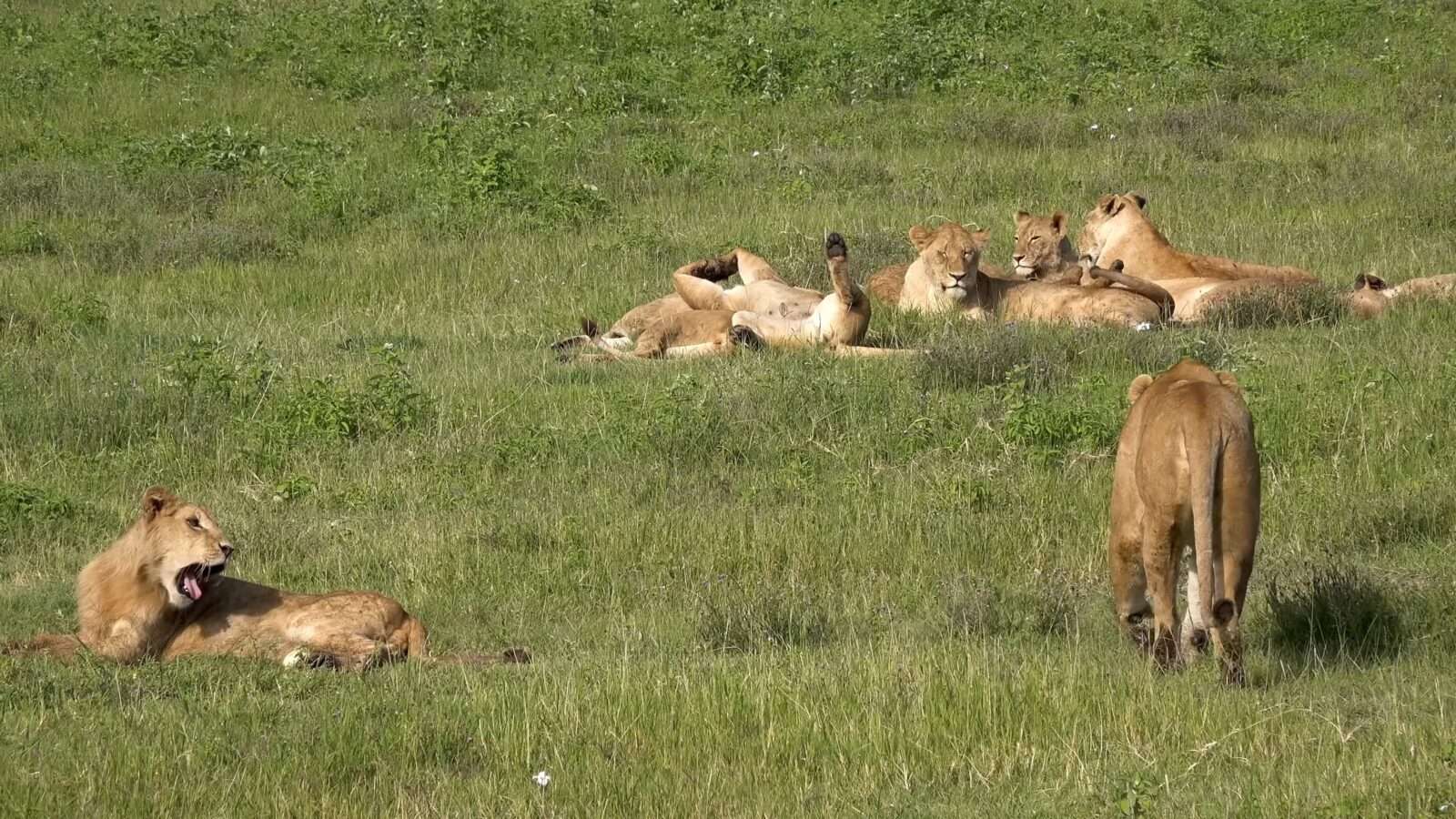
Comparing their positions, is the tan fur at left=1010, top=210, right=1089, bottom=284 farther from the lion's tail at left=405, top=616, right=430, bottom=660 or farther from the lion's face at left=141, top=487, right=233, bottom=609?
the lion's face at left=141, top=487, right=233, bottom=609

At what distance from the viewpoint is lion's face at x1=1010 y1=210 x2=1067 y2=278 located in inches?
640

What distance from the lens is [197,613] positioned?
Answer: 8461mm

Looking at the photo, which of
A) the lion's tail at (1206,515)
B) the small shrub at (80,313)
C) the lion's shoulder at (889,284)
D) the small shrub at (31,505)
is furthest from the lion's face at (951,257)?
the lion's tail at (1206,515)

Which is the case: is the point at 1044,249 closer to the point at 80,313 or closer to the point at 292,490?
the point at 80,313

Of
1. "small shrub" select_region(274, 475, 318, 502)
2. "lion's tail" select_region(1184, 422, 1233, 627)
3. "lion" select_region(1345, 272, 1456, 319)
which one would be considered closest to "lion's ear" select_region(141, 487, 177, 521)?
"small shrub" select_region(274, 475, 318, 502)

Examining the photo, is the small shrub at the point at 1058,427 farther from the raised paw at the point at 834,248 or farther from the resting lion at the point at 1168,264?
the resting lion at the point at 1168,264

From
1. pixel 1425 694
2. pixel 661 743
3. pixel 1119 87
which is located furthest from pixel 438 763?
pixel 1119 87

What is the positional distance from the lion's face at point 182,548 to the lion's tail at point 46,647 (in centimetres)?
41

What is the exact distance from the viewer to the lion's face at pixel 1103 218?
16219 mm

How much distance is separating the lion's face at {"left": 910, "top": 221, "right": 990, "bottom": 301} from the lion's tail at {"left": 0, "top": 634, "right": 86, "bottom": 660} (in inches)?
317

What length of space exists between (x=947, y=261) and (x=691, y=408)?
3783 mm

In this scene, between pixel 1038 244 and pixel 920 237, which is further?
pixel 1038 244

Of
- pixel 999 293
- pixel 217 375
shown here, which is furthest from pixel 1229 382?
pixel 999 293

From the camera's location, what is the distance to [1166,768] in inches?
246
